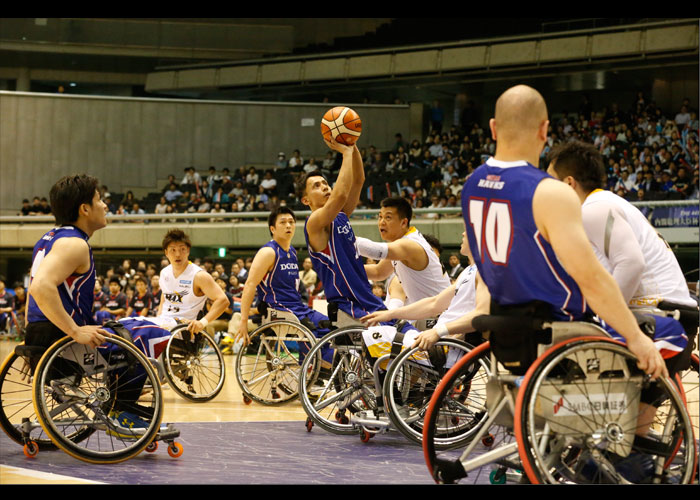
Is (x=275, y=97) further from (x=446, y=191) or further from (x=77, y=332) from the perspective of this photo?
(x=77, y=332)

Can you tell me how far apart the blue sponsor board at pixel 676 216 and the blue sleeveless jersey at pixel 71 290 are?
11742mm

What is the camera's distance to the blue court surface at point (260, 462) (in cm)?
371

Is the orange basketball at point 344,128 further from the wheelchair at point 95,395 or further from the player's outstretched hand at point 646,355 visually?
the player's outstretched hand at point 646,355

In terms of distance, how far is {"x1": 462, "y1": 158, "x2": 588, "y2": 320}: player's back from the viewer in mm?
2740

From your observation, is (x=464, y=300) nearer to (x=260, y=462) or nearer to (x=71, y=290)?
(x=260, y=462)

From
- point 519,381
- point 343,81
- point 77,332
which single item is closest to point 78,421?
point 77,332

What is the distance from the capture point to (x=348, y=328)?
199 inches

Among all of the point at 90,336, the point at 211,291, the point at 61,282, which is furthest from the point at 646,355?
→ the point at 211,291

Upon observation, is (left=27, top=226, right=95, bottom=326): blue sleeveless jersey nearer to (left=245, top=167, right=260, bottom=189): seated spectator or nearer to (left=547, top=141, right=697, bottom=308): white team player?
(left=547, top=141, right=697, bottom=308): white team player

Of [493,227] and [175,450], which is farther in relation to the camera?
[175,450]

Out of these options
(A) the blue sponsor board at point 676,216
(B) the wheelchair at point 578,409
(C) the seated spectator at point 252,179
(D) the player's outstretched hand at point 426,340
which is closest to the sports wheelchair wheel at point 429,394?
(D) the player's outstretched hand at point 426,340

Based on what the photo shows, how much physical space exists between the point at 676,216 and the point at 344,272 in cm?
1018

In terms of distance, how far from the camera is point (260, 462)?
4184mm

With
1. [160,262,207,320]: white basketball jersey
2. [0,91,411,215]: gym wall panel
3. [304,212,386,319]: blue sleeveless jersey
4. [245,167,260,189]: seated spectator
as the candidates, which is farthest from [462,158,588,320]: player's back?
[0,91,411,215]: gym wall panel
